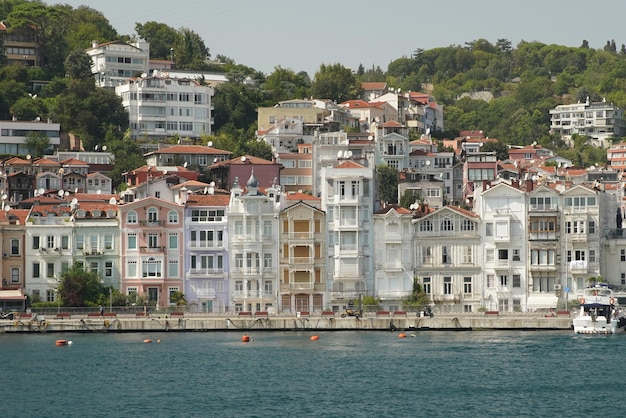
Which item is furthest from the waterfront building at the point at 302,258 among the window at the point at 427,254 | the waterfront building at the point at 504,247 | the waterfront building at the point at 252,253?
the waterfront building at the point at 504,247

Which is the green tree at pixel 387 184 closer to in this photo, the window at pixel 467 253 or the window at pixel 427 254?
the window at pixel 427 254

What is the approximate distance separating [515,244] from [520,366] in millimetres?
23616

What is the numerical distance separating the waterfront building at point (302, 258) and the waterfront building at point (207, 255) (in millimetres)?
3700

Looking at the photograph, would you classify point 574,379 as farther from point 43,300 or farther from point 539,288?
point 43,300

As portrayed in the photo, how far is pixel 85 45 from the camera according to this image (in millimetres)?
166875

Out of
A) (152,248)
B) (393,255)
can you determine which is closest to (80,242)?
(152,248)

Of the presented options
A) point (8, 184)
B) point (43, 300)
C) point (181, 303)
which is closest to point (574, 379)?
point (181, 303)

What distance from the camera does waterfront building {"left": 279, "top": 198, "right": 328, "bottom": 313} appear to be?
97.8 metres

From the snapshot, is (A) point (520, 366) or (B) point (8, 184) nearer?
(A) point (520, 366)

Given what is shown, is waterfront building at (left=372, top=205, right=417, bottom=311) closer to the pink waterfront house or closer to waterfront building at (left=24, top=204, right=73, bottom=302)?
the pink waterfront house

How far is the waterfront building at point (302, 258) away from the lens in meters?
97.8

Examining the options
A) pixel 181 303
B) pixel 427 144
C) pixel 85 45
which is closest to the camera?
pixel 181 303

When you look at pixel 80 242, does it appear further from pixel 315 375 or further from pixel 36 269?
pixel 315 375

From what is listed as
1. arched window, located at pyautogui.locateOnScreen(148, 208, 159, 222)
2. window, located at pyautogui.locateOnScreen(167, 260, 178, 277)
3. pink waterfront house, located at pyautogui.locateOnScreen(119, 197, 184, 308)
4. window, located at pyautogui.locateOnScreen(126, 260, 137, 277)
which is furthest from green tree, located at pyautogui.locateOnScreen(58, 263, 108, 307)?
arched window, located at pyautogui.locateOnScreen(148, 208, 159, 222)
